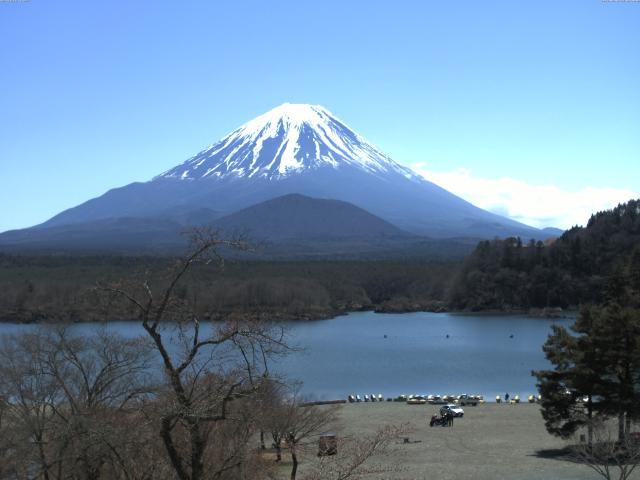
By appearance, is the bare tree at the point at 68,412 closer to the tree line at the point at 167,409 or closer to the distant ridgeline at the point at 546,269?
the tree line at the point at 167,409

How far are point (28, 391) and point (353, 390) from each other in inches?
766

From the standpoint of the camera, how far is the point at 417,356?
39.7 metres

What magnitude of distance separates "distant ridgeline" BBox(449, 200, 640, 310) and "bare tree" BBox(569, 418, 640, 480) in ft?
166

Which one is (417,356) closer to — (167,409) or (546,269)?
(546,269)

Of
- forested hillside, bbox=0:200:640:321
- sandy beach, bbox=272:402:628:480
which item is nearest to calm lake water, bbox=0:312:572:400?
sandy beach, bbox=272:402:628:480

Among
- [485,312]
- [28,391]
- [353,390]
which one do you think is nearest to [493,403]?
[353,390]

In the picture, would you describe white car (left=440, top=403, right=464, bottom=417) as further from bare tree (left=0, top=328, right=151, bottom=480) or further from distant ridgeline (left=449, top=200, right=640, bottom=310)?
distant ridgeline (left=449, top=200, right=640, bottom=310)

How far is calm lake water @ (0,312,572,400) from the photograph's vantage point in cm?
3045

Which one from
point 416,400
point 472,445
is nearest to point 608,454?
point 472,445

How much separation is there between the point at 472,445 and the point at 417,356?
21.8m

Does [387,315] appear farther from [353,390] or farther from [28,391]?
[28,391]

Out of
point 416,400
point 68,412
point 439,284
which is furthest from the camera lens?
point 439,284

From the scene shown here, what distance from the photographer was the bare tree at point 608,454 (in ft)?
40.1

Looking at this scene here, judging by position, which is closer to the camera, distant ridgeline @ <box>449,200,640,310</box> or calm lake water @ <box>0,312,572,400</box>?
calm lake water @ <box>0,312,572,400</box>
